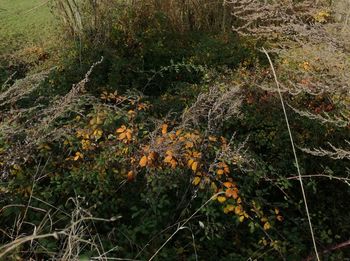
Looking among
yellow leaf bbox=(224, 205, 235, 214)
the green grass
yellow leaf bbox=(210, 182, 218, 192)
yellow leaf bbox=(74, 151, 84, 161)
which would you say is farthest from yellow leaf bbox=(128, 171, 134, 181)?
the green grass

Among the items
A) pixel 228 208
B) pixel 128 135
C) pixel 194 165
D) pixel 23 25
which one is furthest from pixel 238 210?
pixel 23 25

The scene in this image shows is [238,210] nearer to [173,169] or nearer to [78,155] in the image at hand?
[173,169]

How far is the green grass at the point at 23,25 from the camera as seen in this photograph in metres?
5.92

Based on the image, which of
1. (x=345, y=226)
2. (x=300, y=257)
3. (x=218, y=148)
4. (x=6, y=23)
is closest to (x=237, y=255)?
(x=300, y=257)

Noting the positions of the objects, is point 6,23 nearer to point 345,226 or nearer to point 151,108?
point 151,108

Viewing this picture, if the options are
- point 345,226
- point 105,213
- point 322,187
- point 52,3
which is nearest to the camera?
point 105,213

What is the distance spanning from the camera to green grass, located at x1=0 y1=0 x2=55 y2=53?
5922 millimetres

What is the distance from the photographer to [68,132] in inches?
118

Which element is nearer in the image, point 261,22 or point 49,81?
point 49,81

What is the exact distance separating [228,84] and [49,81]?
1.95m

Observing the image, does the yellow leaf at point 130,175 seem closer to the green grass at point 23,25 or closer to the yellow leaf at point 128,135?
the yellow leaf at point 128,135

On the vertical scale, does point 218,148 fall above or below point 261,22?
above

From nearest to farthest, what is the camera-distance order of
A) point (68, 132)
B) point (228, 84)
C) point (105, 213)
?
point (105, 213) → point (68, 132) → point (228, 84)

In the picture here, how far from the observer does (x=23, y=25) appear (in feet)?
20.9
